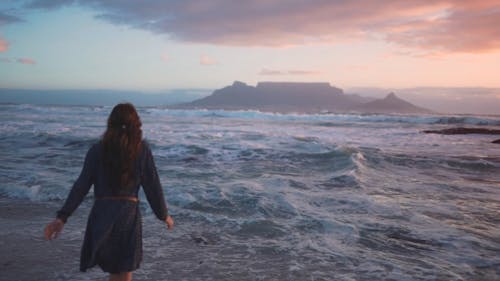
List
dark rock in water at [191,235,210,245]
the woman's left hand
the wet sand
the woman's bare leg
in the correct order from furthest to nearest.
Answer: dark rock in water at [191,235,210,245]
the wet sand
the woman's bare leg
the woman's left hand

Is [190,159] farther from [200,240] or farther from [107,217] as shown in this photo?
[107,217]

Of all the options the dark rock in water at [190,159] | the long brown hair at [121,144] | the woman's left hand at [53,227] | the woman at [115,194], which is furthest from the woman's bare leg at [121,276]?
the dark rock in water at [190,159]

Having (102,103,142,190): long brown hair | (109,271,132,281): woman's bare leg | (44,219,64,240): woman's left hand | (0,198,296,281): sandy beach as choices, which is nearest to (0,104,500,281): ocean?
(0,198,296,281): sandy beach

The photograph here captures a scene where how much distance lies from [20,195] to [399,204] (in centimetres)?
727

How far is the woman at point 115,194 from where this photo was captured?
2889 millimetres

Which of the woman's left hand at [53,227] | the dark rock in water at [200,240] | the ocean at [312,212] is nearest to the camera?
the woman's left hand at [53,227]

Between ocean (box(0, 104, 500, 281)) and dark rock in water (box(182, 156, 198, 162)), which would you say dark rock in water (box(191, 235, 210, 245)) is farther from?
dark rock in water (box(182, 156, 198, 162))

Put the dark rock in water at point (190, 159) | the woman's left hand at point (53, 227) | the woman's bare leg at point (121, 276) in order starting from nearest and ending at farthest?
the woman's left hand at point (53, 227), the woman's bare leg at point (121, 276), the dark rock in water at point (190, 159)

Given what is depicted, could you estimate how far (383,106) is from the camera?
10344cm

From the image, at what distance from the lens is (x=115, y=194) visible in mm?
2967

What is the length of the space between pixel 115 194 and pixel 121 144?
390 mm

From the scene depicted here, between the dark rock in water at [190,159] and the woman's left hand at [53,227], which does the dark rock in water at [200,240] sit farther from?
the dark rock in water at [190,159]

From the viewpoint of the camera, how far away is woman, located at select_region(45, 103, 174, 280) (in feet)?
9.48

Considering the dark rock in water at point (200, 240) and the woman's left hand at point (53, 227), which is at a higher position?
the woman's left hand at point (53, 227)
